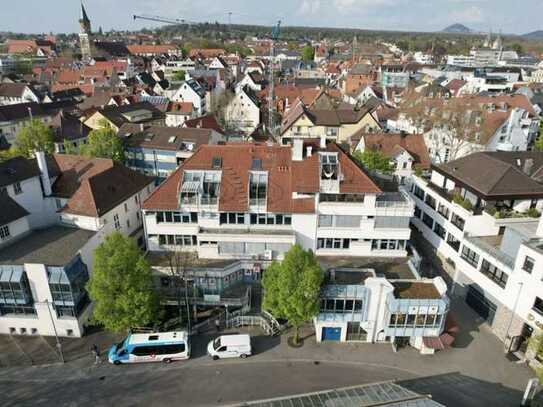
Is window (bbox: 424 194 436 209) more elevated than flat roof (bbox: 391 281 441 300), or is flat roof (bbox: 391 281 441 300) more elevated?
window (bbox: 424 194 436 209)

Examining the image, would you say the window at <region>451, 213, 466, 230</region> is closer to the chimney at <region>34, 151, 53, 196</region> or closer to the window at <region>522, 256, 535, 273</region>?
the window at <region>522, 256, 535, 273</region>

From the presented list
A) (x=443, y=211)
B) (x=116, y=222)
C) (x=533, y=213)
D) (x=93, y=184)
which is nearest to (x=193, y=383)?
(x=116, y=222)

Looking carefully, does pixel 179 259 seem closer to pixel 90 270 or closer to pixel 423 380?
pixel 90 270

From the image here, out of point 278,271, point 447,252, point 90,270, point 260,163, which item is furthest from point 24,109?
point 447,252

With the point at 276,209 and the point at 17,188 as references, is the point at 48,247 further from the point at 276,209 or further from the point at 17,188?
the point at 276,209

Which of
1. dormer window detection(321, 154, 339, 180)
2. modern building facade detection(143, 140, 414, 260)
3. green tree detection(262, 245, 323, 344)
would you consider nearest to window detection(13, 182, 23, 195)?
modern building facade detection(143, 140, 414, 260)
